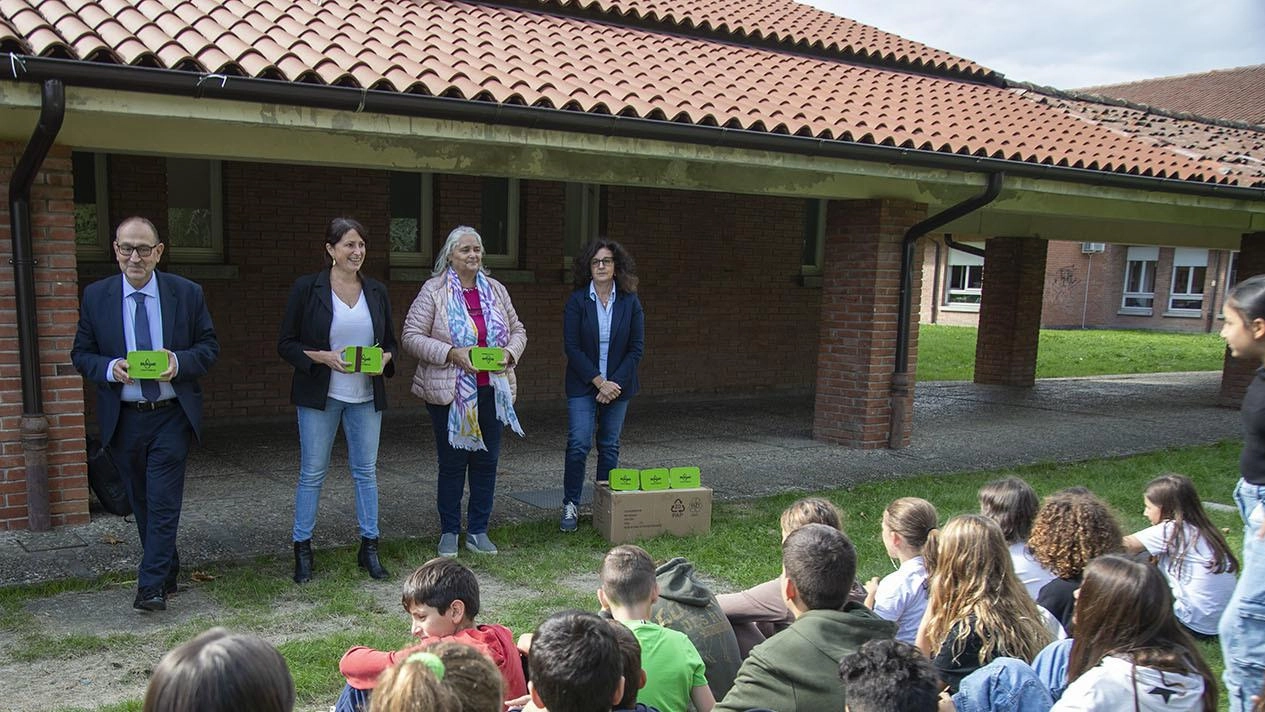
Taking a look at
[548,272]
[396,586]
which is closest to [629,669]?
[396,586]

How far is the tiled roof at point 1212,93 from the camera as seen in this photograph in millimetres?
25703

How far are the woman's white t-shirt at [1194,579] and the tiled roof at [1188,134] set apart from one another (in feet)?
24.6

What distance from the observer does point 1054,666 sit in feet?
9.39

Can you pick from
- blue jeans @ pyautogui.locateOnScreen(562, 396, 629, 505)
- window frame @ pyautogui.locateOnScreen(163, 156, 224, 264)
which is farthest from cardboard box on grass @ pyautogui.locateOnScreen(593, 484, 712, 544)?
window frame @ pyautogui.locateOnScreen(163, 156, 224, 264)

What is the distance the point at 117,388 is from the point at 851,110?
6.53m

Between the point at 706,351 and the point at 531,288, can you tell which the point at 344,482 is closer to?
the point at 531,288

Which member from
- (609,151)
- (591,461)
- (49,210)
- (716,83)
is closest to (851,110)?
(716,83)

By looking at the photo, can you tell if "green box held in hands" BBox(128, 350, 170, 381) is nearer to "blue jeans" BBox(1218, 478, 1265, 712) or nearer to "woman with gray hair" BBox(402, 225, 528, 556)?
"woman with gray hair" BBox(402, 225, 528, 556)

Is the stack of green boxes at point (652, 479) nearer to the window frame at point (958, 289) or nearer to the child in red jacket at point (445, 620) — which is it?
the child in red jacket at point (445, 620)

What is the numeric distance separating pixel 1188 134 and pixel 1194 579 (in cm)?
1091

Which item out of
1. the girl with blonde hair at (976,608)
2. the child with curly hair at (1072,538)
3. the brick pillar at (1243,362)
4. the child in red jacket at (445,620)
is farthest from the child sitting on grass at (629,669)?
the brick pillar at (1243,362)

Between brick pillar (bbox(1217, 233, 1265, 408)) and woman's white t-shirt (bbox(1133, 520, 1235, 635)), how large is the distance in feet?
31.2

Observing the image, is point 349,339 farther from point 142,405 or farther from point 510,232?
point 510,232

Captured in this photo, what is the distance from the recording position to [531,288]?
10.7 metres
